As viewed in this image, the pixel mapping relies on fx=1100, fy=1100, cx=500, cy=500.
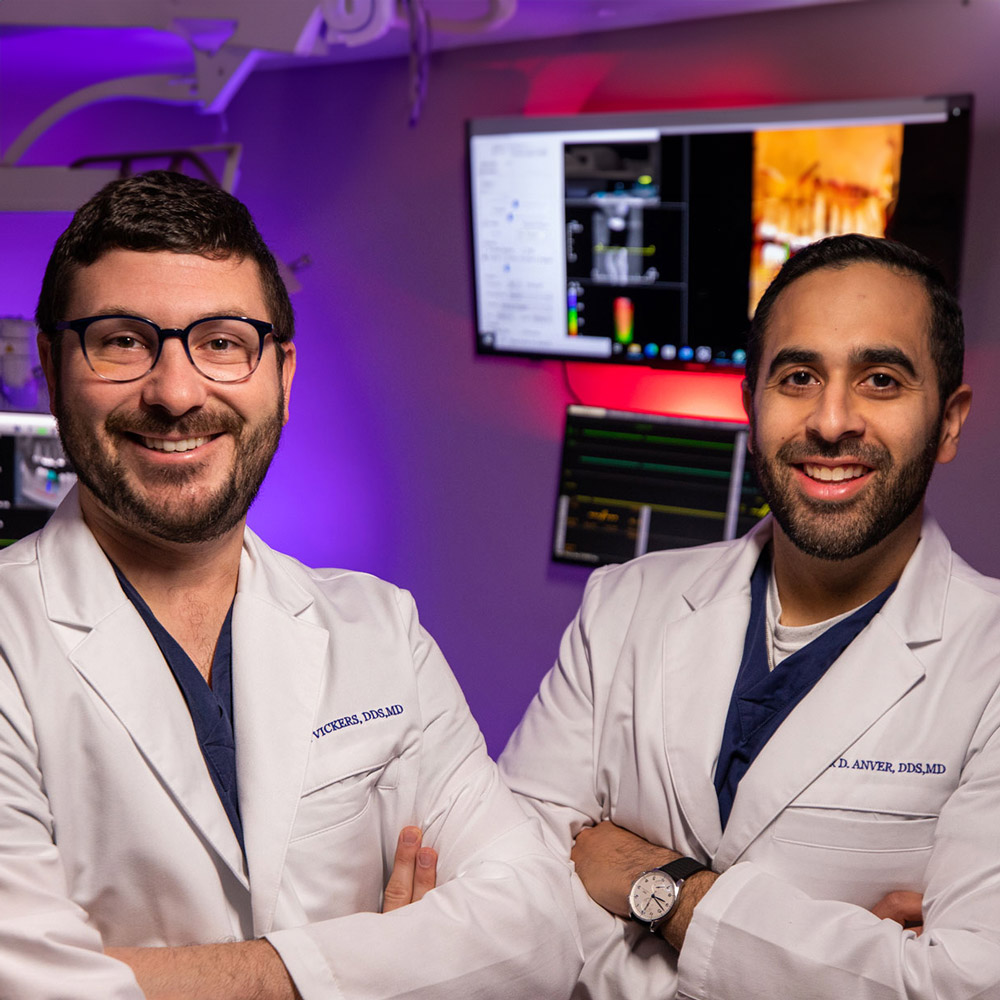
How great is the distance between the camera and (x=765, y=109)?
2736 millimetres

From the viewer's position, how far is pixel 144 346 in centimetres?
139

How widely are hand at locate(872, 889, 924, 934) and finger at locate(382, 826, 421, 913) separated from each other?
24.0 inches

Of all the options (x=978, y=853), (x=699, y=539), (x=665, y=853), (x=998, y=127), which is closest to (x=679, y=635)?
(x=665, y=853)

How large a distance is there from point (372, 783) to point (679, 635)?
533mm

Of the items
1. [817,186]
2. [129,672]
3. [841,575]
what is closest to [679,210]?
[817,186]

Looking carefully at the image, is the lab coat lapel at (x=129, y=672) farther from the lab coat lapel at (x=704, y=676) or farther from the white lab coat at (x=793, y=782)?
the lab coat lapel at (x=704, y=676)

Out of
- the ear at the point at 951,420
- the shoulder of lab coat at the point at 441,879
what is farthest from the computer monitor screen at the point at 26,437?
the ear at the point at 951,420

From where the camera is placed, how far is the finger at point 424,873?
1446 millimetres

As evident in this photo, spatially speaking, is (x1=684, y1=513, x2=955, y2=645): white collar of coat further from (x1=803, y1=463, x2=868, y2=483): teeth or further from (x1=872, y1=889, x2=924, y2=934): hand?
(x1=872, y1=889, x2=924, y2=934): hand

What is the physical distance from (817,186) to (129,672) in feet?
6.89

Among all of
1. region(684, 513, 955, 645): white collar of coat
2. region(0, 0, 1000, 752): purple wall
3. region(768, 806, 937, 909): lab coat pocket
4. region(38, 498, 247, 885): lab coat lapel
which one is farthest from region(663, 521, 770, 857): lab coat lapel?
region(0, 0, 1000, 752): purple wall

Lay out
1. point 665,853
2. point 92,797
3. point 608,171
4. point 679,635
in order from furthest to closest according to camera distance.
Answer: point 608,171
point 679,635
point 665,853
point 92,797

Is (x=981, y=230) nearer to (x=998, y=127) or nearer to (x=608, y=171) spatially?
(x=998, y=127)

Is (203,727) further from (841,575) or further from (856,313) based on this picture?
(856,313)
